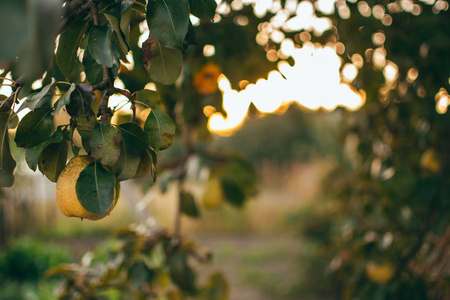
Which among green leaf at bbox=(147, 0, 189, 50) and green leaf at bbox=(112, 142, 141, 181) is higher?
green leaf at bbox=(147, 0, 189, 50)

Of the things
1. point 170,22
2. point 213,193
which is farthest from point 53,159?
point 213,193

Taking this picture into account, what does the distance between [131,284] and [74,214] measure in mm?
604

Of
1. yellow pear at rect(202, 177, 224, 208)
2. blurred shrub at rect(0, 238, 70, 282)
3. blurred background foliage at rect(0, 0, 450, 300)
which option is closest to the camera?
blurred background foliage at rect(0, 0, 450, 300)

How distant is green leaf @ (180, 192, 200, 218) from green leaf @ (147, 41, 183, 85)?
769 millimetres

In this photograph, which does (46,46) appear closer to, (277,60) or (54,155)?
(54,155)

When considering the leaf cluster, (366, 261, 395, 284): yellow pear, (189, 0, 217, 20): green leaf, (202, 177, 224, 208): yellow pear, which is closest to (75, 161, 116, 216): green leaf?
(189, 0, 217, 20): green leaf

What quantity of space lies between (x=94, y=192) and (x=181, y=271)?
68cm

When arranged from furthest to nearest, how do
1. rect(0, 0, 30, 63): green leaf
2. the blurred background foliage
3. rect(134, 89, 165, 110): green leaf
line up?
the blurred background foliage, rect(134, 89, 165, 110): green leaf, rect(0, 0, 30, 63): green leaf

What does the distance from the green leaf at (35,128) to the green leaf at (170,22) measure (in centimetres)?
17

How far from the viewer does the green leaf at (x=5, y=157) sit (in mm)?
505

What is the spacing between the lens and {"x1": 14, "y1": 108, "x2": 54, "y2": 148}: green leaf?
1.65 ft

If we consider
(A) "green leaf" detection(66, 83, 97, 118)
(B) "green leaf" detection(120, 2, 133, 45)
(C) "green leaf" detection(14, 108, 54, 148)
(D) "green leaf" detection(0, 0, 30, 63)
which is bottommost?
A: (C) "green leaf" detection(14, 108, 54, 148)

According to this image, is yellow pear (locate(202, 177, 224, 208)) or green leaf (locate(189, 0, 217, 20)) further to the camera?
yellow pear (locate(202, 177, 224, 208))

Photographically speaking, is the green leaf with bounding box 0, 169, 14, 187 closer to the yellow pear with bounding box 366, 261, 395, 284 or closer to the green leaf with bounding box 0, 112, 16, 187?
the green leaf with bounding box 0, 112, 16, 187
